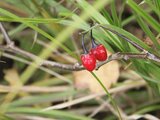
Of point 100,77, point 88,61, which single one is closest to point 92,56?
point 88,61

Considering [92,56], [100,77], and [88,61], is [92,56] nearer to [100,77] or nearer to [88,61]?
[88,61]

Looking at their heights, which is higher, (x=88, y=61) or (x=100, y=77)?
(x=100, y=77)

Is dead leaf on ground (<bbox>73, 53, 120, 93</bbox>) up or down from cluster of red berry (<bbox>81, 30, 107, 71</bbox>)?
up

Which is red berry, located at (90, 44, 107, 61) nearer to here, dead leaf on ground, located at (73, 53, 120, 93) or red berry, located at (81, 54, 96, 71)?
red berry, located at (81, 54, 96, 71)

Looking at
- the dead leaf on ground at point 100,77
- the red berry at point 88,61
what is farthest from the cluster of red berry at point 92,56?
the dead leaf on ground at point 100,77

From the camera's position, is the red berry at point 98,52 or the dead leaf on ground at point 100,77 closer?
the red berry at point 98,52

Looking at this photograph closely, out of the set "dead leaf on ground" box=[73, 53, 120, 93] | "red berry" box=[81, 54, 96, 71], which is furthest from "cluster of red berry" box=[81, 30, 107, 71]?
"dead leaf on ground" box=[73, 53, 120, 93]

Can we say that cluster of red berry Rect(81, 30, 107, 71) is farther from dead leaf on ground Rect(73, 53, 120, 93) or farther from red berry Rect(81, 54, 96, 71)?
dead leaf on ground Rect(73, 53, 120, 93)

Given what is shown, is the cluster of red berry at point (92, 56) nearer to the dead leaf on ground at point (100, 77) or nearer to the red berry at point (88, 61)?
the red berry at point (88, 61)

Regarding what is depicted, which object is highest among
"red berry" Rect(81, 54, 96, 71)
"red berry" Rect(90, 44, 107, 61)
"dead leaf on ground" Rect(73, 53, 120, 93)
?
"dead leaf on ground" Rect(73, 53, 120, 93)

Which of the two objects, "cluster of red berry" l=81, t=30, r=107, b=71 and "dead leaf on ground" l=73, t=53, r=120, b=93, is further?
"dead leaf on ground" l=73, t=53, r=120, b=93
